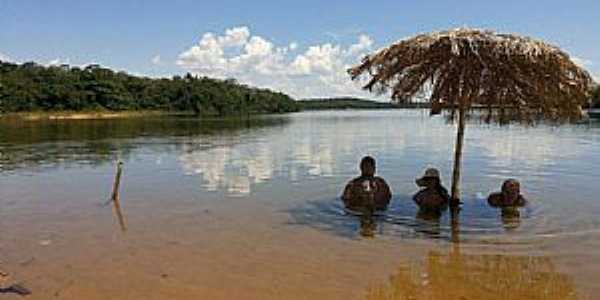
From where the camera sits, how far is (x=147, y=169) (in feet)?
74.2

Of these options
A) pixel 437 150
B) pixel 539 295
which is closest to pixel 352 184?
pixel 539 295

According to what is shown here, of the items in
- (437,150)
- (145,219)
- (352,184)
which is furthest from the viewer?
(437,150)

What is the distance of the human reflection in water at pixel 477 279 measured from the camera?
7.64 metres

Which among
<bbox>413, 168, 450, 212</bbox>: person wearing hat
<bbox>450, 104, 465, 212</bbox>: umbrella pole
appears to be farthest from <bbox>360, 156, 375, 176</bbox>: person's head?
<bbox>450, 104, 465, 212</bbox>: umbrella pole

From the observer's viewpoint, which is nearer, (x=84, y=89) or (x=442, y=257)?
(x=442, y=257)

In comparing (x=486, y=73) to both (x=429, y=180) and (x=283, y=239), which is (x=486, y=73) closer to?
(x=429, y=180)

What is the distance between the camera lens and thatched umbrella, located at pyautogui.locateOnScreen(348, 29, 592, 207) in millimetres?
11289

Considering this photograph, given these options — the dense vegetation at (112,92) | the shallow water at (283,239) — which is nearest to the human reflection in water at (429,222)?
the shallow water at (283,239)

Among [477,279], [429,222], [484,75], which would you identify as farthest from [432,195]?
[477,279]

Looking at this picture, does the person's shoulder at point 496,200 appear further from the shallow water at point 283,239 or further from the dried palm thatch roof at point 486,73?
the dried palm thatch roof at point 486,73

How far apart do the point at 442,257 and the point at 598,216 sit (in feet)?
15.8

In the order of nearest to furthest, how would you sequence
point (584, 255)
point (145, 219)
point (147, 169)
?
1. point (584, 255)
2. point (145, 219)
3. point (147, 169)

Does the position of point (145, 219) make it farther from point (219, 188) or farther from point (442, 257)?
point (442, 257)

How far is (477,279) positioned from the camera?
827cm
